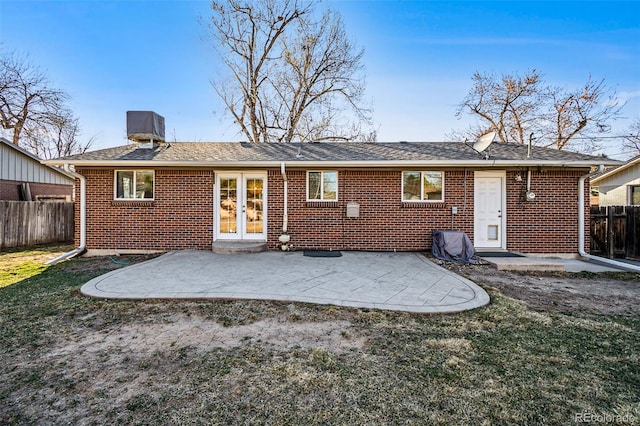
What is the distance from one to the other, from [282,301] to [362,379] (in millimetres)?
2110

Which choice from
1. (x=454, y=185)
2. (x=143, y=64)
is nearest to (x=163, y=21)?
(x=143, y=64)

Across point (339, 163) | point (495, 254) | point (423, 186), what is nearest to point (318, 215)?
point (339, 163)

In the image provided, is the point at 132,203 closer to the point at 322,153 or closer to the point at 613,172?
the point at 322,153

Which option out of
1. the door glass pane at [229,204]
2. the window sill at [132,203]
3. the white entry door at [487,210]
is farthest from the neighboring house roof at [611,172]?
the window sill at [132,203]

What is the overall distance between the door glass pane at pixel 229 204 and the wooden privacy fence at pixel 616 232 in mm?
10421

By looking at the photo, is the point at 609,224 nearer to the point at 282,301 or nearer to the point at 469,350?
the point at 469,350

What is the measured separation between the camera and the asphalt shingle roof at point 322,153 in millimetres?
8227

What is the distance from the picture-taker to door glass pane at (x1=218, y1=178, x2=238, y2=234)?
892 cm

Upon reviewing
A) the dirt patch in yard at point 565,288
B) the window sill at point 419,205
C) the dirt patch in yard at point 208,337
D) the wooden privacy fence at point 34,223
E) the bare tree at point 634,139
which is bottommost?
the dirt patch in yard at point 208,337

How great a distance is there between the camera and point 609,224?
861 cm

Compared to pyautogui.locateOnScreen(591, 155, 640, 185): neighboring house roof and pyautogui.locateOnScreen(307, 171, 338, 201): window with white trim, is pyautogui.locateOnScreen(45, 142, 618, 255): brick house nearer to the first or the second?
pyautogui.locateOnScreen(307, 171, 338, 201): window with white trim

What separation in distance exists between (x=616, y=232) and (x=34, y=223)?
18.6 metres

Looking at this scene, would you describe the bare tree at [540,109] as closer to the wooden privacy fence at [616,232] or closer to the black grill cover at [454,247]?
the wooden privacy fence at [616,232]

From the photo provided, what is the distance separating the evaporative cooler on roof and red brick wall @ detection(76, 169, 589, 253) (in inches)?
70.8
